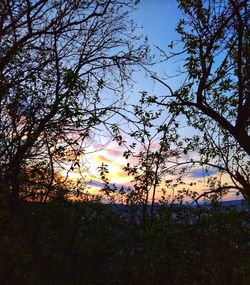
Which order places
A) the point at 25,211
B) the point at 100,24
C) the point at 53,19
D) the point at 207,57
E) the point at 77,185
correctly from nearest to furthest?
1. the point at 207,57
2. the point at 25,211
3. the point at 77,185
4. the point at 53,19
5. the point at 100,24

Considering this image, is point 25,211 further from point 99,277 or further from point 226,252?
point 226,252

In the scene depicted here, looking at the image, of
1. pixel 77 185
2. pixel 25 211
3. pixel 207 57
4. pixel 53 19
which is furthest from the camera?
pixel 53 19

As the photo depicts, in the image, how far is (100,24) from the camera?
40.9 ft

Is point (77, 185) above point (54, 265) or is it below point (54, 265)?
above

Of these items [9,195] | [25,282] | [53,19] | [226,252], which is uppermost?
[53,19]

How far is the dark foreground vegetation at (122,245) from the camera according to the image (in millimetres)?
8719

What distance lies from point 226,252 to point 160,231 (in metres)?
1.22

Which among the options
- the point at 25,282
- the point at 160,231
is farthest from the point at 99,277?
the point at 160,231

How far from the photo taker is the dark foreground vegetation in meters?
8.72

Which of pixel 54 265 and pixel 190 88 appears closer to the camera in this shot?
pixel 190 88

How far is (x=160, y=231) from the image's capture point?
28.5 feet

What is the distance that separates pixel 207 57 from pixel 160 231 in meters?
3.01

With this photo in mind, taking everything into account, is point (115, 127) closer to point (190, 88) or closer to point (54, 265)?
point (190, 88)

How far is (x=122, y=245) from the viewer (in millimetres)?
10156
